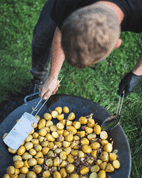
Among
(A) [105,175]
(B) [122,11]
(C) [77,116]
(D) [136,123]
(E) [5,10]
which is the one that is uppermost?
(B) [122,11]

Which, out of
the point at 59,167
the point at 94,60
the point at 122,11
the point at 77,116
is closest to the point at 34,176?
the point at 59,167

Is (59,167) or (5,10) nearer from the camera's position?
(59,167)

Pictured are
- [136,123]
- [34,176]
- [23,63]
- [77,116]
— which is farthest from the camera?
[23,63]

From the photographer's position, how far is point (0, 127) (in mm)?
1324

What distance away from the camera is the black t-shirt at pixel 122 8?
970 millimetres

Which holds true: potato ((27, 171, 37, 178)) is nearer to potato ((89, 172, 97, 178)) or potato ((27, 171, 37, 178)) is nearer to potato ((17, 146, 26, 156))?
potato ((17, 146, 26, 156))

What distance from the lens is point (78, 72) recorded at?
2562 mm

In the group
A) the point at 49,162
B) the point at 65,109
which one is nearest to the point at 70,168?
the point at 49,162

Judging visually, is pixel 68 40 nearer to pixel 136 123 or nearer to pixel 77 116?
pixel 77 116

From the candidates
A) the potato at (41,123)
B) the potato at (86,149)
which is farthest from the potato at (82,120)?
the potato at (41,123)

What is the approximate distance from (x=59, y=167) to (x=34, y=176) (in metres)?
0.20

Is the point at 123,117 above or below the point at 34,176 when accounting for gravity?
below

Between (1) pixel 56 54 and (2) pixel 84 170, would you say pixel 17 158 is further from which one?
(1) pixel 56 54

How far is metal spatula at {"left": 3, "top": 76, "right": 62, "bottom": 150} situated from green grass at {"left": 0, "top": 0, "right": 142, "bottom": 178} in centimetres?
103
